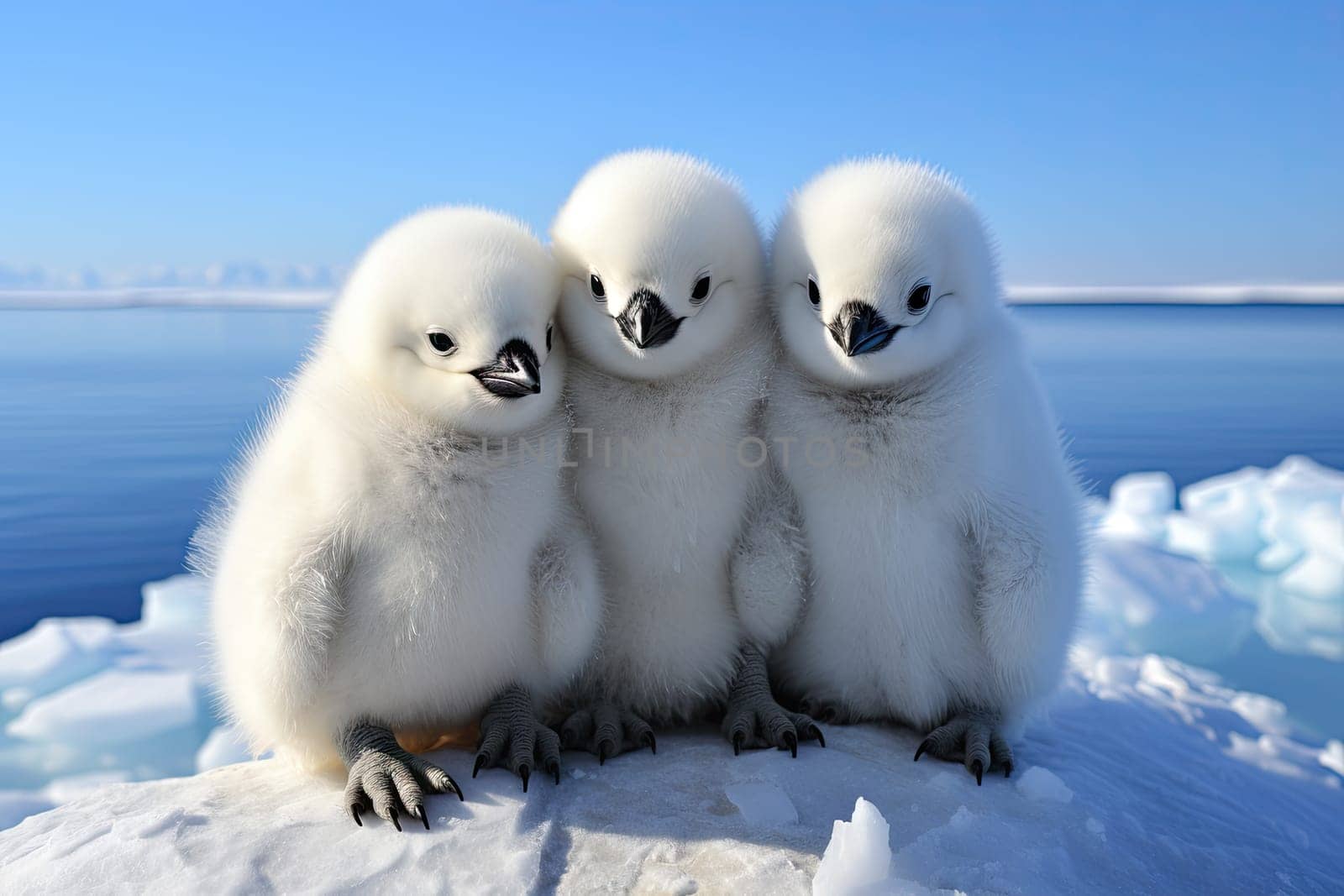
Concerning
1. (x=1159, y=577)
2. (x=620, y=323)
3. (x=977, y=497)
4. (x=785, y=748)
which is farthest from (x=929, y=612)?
(x=1159, y=577)

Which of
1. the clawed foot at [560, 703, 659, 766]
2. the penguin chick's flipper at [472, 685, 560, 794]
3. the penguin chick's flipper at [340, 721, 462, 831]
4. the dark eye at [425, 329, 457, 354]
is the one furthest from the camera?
the clawed foot at [560, 703, 659, 766]

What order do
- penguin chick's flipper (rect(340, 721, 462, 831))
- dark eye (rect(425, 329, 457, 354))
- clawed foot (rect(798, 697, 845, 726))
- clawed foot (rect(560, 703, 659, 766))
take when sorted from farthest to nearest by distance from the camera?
1. clawed foot (rect(798, 697, 845, 726))
2. clawed foot (rect(560, 703, 659, 766))
3. dark eye (rect(425, 329, 457, 354))
4. penguin chick's flipper (rect(340, 721, 462, 831))

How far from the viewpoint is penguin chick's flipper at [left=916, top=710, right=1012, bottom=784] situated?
2.81 meters

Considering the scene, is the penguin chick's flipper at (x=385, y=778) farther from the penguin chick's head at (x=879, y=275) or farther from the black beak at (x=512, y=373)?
the penguin chick's head at (x=879, y=275)

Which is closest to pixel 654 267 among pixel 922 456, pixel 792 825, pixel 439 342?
pixel 439 342

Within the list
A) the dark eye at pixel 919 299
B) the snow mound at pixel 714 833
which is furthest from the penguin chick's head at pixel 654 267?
the snow mound at pixel 714 833

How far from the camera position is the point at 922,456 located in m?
2.75

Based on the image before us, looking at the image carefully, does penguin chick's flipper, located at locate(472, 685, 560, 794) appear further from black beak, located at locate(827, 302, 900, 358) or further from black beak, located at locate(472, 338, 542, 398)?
black beak, located at locate(827, 302, 900, 358)

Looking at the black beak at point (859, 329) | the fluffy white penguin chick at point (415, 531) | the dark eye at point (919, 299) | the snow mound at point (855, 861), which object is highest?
the dark eye at point (919, 299)

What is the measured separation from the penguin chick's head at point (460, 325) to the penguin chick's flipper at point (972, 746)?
1.46 m

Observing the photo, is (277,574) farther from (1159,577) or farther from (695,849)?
(1159,577)

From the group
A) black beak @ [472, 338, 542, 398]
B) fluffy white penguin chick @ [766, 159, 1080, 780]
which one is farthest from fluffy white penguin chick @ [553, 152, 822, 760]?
black beak @ [472, 338, 542, 398]

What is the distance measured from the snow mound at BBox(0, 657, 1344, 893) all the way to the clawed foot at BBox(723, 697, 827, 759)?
51 mm

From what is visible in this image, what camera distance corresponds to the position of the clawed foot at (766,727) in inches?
110
